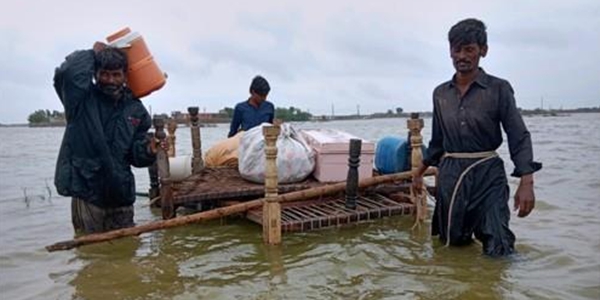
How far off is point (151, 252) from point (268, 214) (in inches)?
47.2

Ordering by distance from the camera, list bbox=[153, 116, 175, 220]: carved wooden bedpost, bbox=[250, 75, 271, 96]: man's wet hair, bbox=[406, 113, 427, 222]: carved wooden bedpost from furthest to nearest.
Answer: bbox=[250, 75, 271, 96]: man's wet hair → bbox=[153, 116, 175, 220]: carved wooden bedpost → bbox=[406, 113, 427, 222]: carved wooden bedpost

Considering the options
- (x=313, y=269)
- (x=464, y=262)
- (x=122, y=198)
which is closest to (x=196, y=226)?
(x=122, y=198)

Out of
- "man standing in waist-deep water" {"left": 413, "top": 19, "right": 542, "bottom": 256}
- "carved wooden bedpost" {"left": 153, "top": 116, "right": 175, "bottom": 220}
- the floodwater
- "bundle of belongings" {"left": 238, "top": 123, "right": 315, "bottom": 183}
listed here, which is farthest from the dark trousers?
"man standing in waist-deep water" {"left": 413, "top": 19, "right": 542, "bottom": 256}

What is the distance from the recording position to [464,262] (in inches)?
180

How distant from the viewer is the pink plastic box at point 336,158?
21.4 ft

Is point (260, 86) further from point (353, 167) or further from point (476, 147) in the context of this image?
point (476, 147)

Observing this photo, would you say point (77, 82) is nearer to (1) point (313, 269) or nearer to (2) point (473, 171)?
(1) point (313, 269)

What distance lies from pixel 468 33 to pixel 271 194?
2277 mm

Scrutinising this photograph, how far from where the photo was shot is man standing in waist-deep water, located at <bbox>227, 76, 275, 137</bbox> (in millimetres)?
8352

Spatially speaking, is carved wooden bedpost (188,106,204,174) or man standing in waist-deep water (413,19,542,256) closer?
man standing in waist-deep water (413,19,542,256)

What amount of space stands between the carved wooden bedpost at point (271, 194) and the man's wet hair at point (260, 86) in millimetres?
3064

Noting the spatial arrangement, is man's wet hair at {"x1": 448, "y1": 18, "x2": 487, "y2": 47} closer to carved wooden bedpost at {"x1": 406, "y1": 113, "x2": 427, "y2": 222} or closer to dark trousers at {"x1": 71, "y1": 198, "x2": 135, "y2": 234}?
carved wooden bedpost at {"x1": 406, "y1": 113, "x2": 427, "y2": 222}

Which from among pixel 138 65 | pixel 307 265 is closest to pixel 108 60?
pixel 138 65

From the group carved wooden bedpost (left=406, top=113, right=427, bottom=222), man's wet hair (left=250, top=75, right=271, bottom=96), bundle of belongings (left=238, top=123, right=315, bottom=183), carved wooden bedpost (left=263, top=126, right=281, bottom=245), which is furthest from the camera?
man's wet hair (left=250, top=75, right=271, bottom=96)
